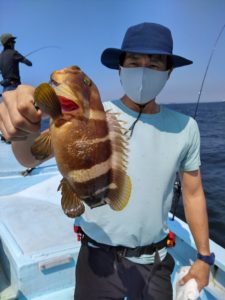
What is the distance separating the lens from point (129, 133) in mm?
2213

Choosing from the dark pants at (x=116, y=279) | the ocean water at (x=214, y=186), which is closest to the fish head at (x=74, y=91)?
the dark pants at (x=116, y=279)

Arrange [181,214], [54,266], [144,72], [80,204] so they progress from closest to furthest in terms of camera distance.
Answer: [80,204] → [144,72] → [54,266] → [181,214]

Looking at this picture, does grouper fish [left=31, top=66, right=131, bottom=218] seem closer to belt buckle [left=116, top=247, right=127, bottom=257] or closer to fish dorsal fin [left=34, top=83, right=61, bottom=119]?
fish dorsal fin [left=34, top=83, right=61, bottom=119]

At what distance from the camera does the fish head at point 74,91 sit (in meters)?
1.32

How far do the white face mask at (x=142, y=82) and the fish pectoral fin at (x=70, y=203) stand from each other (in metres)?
0.99

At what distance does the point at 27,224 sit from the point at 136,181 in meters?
2.13

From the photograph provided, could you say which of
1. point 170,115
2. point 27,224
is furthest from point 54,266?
point 170,115

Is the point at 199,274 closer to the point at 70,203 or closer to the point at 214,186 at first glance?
the point at 70,203

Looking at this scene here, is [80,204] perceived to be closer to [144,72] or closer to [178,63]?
[144,72]

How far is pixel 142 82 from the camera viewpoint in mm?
2146

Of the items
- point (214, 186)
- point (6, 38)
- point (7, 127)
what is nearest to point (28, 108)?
point (7, 127)

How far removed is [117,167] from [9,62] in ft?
21.5

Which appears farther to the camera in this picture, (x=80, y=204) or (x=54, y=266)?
(x=54, y=266)

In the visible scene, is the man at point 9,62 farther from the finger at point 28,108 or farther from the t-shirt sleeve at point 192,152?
the finger at point 28,108
